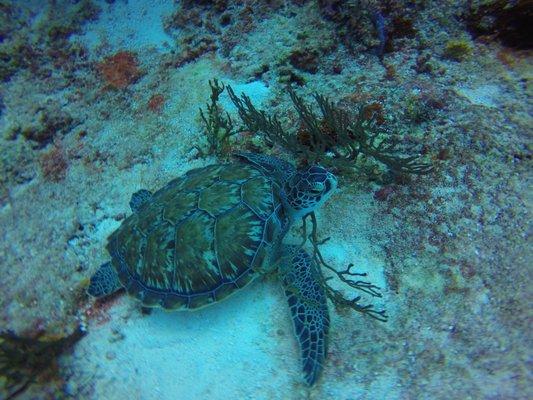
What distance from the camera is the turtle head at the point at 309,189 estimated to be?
2.66m

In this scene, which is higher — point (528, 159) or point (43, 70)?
point (43, 70)

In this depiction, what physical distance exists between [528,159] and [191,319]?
321cm

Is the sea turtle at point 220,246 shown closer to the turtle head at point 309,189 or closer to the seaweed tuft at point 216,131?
the turtle head at point 309,189

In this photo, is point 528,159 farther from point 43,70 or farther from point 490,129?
point 43,70

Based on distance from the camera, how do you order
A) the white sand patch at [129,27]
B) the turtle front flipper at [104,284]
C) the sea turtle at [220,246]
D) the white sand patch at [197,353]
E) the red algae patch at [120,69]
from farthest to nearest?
1. the white sand patch at [129,27]
2. the red algae patch at [120,69]
3. the turtle front flipper at [104,284]
4. the sea turtle at [220,246]
5. the white sand patch at [197,353]

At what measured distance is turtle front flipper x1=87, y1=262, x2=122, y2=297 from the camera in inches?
112

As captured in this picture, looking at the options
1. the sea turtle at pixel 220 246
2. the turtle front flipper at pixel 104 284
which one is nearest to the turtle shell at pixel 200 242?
the sea turtle at pixel 220 246

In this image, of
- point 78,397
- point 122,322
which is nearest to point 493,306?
point 122,322

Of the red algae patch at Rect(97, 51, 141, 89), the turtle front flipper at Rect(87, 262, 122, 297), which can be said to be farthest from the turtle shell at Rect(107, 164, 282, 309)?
the red algae patch at Rect(97, 51, 141, 89)

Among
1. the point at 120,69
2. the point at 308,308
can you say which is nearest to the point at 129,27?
the point at 120,69

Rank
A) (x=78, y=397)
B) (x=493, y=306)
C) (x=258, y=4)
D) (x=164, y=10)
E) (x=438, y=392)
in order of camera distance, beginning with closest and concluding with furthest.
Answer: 1. (x=438, y=392)
2. (x=493, y=306)
3. (x=78, y=397)
4. (x=258, y=4)
5. (x=164, y=10)

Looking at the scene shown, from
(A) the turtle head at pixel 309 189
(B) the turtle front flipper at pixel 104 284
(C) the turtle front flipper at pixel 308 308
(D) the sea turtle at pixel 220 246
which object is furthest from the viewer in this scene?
(B) the turtle front flipper at pixel 104 284

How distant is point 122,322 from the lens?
2.83 m

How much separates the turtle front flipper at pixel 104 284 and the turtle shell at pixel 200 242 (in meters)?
0.12
